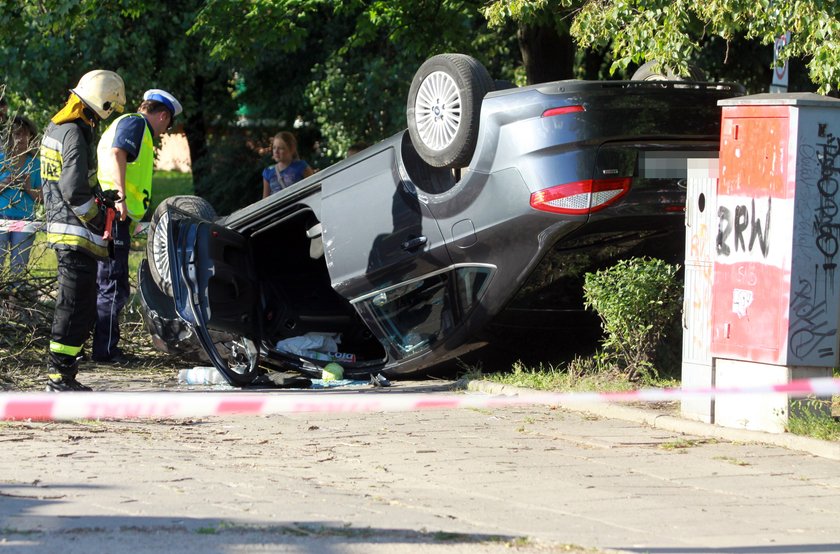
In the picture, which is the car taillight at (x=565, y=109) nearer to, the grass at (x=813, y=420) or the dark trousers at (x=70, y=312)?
the grass at (x=813, y=420)

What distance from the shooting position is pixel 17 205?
30.1 ft

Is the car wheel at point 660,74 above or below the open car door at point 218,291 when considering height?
above

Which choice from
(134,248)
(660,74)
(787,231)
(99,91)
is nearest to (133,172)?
(99,91)

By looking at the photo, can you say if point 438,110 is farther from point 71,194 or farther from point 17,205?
point 17,205

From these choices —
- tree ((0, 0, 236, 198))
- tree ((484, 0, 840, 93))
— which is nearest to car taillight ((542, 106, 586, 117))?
tree ((484, 0, 840, 93))

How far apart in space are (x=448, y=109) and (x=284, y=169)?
4.64m

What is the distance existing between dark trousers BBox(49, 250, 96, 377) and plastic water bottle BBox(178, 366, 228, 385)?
1028 millimetres

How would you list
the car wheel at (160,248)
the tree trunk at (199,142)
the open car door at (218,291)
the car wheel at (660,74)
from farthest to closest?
the tree trunk at (199,142)
the car wheel at (660,74)
the car wheel at (160,248)
the open car door at (218,291)

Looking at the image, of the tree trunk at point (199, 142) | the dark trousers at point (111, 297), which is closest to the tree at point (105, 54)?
the tree trunk at point (199, 142)

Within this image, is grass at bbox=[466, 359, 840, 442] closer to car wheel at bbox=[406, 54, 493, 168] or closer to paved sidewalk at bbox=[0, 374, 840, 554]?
paved sidewalk at bbox=[0, 374, 840, 554]

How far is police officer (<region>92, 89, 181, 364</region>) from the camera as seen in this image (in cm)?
793

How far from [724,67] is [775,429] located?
12.9m

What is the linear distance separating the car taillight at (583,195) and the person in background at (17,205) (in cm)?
362

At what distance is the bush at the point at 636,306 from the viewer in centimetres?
714
